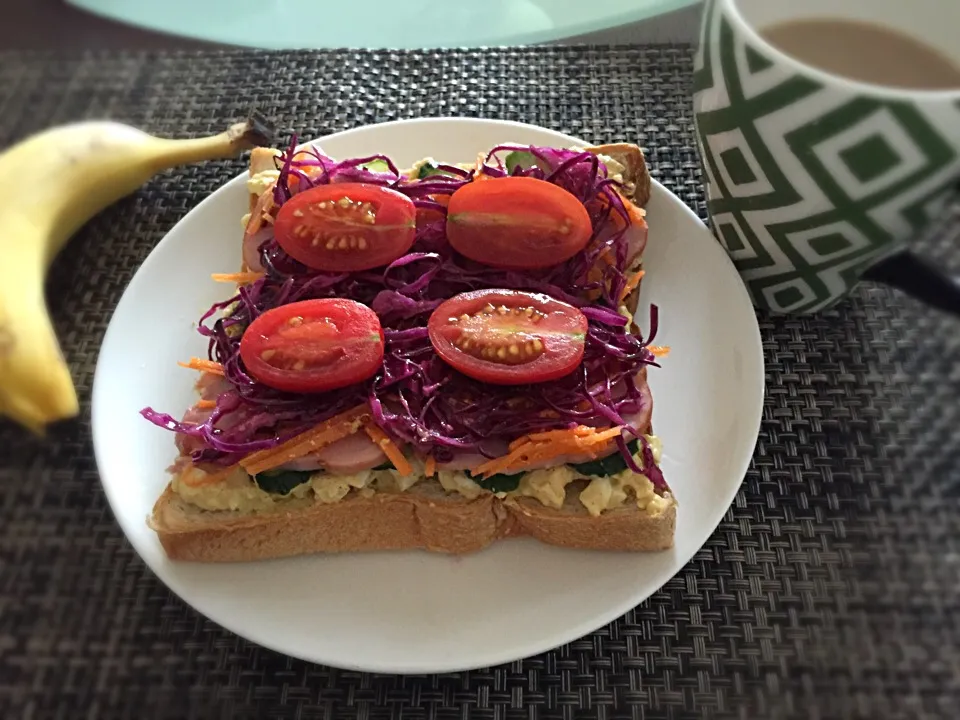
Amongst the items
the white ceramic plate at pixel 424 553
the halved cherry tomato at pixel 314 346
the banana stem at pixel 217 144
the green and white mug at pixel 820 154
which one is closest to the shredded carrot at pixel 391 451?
the halved cherry tomato at pixel 314 346

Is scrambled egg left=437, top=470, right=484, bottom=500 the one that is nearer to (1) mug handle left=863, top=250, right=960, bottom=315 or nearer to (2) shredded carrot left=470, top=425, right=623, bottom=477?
(2) shredded carrot left=470, top=425, right=623, bottom=477

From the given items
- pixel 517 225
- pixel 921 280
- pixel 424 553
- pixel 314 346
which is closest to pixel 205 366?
pixel 314 346

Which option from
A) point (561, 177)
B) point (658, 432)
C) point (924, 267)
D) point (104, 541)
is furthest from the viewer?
point (561, 177)

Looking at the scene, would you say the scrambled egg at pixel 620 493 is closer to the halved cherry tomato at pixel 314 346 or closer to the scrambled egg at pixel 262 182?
the halved cherry tomato at pixel 314 346

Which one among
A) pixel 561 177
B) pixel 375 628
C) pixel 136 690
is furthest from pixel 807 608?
pixel 136 690

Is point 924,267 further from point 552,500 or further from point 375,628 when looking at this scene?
point 375,628

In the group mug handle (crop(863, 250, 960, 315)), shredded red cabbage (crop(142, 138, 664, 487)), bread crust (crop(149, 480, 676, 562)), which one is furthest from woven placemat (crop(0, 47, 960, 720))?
shredded red cabbage (crop(142, 138, 664, 487))

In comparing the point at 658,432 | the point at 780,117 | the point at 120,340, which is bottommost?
the point at 658,432
